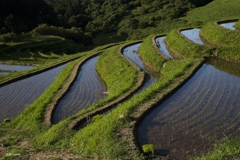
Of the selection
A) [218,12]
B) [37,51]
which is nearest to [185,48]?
[37,51]

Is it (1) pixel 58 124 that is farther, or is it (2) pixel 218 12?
(2) pixel 218 12

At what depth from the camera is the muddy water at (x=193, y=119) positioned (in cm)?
773

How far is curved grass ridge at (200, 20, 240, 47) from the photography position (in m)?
19.4

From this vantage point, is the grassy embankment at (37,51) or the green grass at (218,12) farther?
the green grass at (218,12)

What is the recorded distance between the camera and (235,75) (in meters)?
14.2

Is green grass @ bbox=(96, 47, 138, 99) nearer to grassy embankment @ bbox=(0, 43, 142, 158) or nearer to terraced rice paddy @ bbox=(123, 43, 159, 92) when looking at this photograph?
grassy embankment @ bbox=(0, 43, 142, 158)

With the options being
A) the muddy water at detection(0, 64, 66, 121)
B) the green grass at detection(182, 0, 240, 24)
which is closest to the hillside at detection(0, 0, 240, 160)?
the muddy water at detection(0, 64, 66, 121)

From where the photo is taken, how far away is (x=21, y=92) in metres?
16.9

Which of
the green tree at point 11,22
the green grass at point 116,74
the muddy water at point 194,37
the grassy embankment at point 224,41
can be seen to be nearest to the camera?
the green grass at point 116,74

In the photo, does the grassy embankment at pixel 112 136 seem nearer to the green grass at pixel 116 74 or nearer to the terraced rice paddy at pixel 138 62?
the green grass at pixel 116 74

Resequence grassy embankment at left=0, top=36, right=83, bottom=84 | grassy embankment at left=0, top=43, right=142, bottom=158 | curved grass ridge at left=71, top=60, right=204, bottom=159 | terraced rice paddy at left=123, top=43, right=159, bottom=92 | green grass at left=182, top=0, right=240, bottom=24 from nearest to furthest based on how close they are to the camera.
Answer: curved grass ridge at left=71, top=60, right=204, bottom=159 → grassy embankment at left=0, top=43, right=142, bottom=158 → terraced rice paddy at left=123, top=43, right=159, bottom=92 → grassy embankment at left=0, top=36, right=83, bottom=84 → green grass at left=182, top=0, right=240, bottom=24

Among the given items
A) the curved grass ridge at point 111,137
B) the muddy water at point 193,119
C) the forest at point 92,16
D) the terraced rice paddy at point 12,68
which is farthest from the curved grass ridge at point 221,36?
the forest at point 92,16

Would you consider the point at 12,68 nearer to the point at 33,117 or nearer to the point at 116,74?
the point at 116,74

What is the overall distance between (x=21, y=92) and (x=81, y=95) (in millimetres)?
4296
